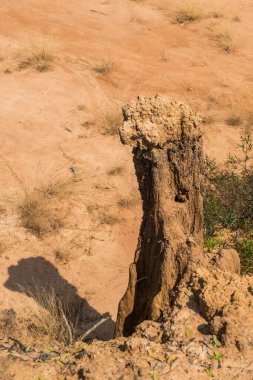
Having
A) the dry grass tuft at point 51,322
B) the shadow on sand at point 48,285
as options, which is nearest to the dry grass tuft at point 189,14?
the shadow on sand at point 48,285

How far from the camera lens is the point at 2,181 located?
18.5 feet

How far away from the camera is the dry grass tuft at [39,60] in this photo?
26.5ft

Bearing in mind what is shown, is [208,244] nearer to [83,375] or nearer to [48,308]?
[48,308]

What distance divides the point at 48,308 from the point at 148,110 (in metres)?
2.10

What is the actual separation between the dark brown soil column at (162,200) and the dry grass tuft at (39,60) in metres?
5.84

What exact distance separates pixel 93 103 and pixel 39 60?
1.62 m

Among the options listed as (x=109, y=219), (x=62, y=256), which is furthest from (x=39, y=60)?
(x=62, y=256)

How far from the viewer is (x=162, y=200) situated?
267cm

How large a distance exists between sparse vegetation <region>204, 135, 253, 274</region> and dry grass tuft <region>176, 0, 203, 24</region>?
17.4ft

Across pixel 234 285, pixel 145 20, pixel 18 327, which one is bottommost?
pixel 18 327

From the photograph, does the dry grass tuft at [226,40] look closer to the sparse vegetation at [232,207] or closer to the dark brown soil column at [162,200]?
the sparse vegetation at [232,207]

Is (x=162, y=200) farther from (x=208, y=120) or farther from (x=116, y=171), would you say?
(x=208, y=120)

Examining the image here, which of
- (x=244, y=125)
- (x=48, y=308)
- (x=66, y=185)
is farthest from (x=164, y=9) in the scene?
(x=48, y=308)

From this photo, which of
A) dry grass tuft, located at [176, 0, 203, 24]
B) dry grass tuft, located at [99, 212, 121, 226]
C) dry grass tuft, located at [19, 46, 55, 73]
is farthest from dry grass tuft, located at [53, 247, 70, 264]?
dry grass tuft, located at [176, 0, 203, 24]
